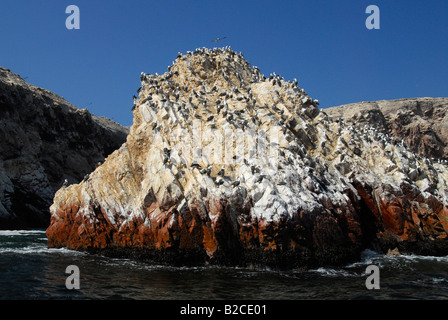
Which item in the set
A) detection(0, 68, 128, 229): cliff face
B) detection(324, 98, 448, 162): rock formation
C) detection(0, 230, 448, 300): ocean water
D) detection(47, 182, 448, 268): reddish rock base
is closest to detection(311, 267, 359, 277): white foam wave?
detection(0, 230, 448, 300): ocean water

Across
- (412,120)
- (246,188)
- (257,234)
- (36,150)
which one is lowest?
(257,234)

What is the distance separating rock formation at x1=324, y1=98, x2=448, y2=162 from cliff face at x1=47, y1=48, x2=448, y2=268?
31634 mm

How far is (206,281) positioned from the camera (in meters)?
17.5

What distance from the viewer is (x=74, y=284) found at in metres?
16.3

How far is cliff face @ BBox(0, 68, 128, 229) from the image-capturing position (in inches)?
1969

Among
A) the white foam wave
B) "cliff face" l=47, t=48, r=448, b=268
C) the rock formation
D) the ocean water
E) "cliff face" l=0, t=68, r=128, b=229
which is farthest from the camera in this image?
the rock formation

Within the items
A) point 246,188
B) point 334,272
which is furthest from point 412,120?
point 334,272

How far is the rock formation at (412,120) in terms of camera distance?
64688mm

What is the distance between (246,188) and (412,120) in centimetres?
5663

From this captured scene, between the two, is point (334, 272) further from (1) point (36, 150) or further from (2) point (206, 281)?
(1) point (36, 150)

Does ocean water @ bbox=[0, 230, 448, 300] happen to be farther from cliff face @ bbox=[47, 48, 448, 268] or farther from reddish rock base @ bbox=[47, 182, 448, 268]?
cliff face @ bbox=[47, 48, 448, 268]
